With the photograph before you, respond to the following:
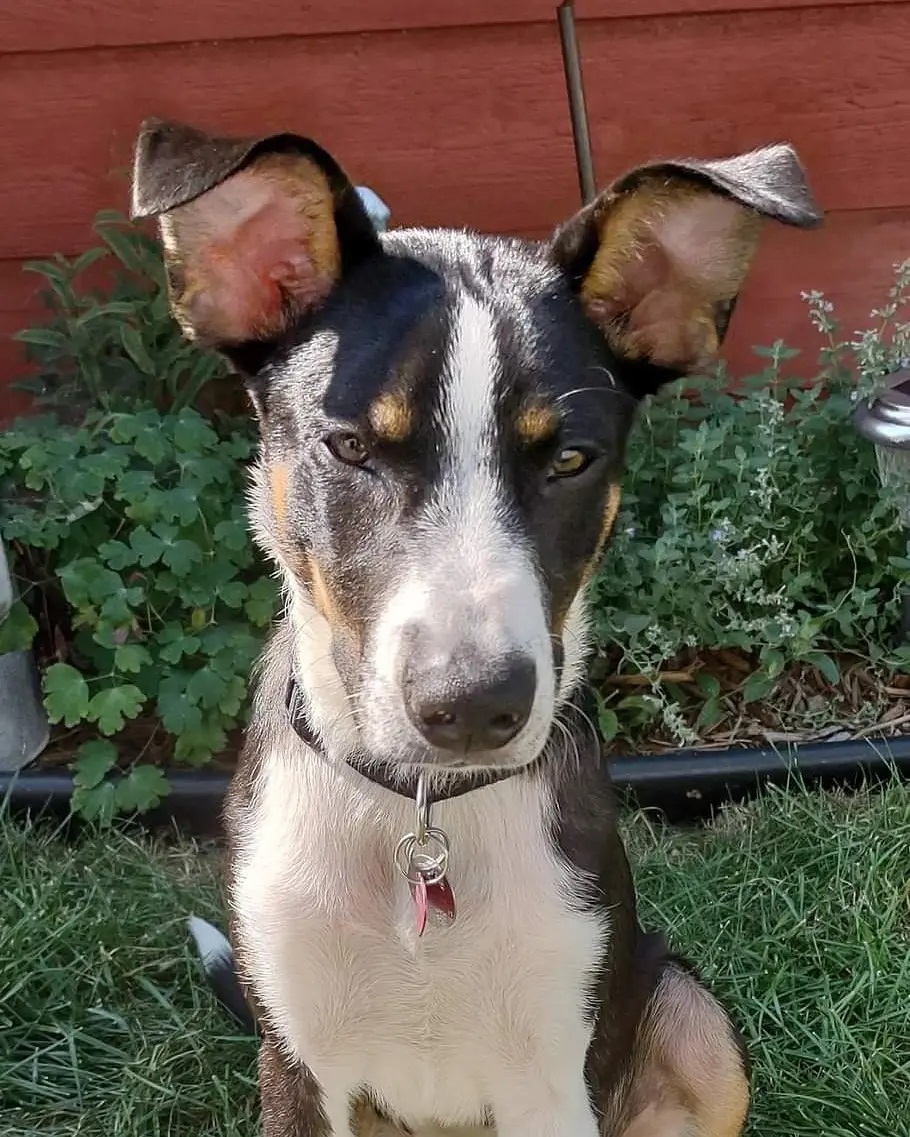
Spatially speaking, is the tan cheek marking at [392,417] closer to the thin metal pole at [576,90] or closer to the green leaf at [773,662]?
the thin metal pole at [576,90]

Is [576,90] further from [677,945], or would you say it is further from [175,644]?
[677,945]

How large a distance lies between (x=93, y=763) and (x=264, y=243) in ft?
6.03

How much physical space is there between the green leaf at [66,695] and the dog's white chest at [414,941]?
136 centimetres

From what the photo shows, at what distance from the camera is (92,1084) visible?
2795 millimetres

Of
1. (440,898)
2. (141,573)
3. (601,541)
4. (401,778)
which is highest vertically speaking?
(601,541)

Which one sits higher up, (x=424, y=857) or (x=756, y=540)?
(x=424, y=857)

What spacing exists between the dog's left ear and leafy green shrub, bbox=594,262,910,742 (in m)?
1.51

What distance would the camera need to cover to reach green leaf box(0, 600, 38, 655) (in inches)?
134

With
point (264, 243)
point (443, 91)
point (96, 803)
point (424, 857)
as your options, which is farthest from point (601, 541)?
point (443, 91)

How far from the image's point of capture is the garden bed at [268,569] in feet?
11.1

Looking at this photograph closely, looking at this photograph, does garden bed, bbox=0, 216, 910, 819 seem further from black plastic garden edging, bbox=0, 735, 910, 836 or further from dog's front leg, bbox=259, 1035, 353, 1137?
dog's front leg, bbox=259, 1035, 353, 1137

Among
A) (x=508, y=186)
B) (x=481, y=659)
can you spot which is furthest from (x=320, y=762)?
(x=508, y=186)

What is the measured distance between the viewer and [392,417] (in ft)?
5.74

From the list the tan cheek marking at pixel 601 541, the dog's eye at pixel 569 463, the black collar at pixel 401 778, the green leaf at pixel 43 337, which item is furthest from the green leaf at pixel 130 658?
the dog's eye at pixel 569 463
